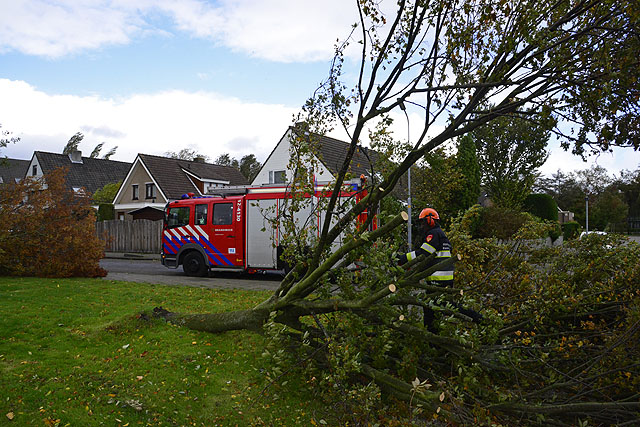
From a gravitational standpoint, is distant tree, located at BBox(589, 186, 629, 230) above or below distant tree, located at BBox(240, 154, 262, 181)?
below

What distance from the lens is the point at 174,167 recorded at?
118 ft

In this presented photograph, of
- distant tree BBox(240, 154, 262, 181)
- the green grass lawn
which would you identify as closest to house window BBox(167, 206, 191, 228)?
the green grass lawn

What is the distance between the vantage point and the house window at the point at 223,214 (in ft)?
46.1

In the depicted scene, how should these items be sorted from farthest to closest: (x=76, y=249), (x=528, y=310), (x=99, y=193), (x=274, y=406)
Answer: (x=99, y=193)
(x=76, y=249)
(x=528, y=310)
(x=274, y=406)

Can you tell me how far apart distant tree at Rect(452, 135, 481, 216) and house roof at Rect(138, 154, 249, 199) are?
19.8 m

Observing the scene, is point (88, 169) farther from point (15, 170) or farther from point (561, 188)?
point (561, 188)

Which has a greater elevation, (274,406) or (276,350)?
(276,350)

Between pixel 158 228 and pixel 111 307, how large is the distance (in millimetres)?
18207

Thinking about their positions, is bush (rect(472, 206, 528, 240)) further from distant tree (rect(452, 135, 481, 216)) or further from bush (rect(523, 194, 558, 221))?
bush (rect(523, 194, 558, 221))

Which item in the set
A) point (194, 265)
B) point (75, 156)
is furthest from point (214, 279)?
point (75, 156)

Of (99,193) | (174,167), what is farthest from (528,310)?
(99,193)

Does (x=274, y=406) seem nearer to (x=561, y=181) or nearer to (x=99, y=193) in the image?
(x=99, y=193)

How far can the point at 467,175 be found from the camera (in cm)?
2347

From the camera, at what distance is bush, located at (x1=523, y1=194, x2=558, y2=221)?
96.1ft
